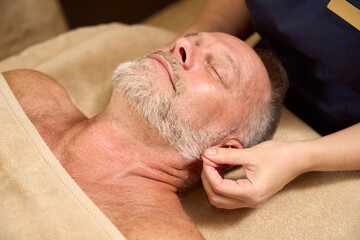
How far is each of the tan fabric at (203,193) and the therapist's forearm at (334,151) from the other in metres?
0.12

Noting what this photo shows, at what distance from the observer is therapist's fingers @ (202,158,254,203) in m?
0.93

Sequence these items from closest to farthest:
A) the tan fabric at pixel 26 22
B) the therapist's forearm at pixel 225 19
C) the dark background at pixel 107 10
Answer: the therapist's forearm at pixel 225 19, the tan fabric at pixel 26 22, the dark background at pixel 107 10

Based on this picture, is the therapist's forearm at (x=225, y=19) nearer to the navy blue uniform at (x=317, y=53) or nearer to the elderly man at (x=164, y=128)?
the navy blue uniform at (x=317, y=53)

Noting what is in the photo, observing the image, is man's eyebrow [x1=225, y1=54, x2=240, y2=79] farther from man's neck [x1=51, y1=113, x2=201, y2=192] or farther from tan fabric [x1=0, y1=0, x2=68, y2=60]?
tan fabric [x1=0, y1=0, x2=68, y2=60]

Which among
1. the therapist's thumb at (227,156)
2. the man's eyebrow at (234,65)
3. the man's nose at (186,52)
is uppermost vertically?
the man's nose at (186,52)

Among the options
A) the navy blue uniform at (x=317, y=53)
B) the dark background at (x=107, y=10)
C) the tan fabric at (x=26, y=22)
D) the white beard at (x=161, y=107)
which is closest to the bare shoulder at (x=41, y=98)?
the white beard at (x=161, y=107)

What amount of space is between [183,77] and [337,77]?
0.54 meters

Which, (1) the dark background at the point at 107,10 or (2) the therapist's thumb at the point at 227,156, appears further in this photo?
(1) the dark background at the point at 107,10

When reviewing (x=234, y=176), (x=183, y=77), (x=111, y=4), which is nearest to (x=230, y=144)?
(x=234, y=176)

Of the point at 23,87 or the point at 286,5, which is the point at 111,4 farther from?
the point at 286,5

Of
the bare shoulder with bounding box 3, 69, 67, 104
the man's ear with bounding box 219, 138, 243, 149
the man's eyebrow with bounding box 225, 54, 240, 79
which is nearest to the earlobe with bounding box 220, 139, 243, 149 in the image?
the man's ear with bounding box 219, 138, 243, 149

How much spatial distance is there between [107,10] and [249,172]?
77.0 inches

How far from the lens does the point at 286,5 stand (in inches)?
44.1

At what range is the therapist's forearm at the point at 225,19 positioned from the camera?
1.44 meters
